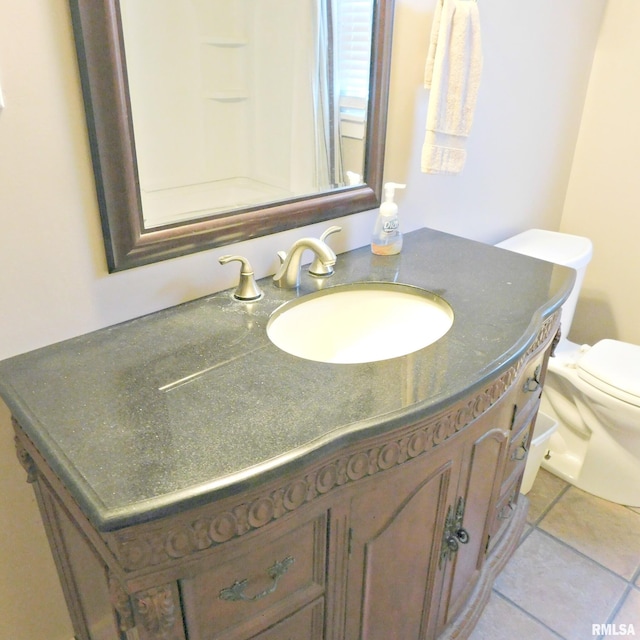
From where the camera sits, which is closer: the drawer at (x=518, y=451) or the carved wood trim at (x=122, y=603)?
the carved wood trim at (x=122, y=603)

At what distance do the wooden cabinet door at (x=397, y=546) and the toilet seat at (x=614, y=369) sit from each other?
893mm

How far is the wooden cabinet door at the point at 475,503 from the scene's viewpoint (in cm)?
106

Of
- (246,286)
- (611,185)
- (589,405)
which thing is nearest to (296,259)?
(246,286)

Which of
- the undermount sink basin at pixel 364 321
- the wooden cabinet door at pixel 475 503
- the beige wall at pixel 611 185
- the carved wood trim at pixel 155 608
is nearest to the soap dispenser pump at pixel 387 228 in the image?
the undermount sink basin at pixel 364 321

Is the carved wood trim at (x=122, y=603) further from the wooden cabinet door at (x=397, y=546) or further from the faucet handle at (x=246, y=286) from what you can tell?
the faucet handle at (x=246, y=286)

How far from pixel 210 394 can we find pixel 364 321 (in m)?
0.53

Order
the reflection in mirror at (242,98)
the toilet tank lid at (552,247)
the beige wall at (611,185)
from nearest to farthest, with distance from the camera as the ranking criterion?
the reflection in mirror at (242,98)
the toilet tank lid at (552,247)
the beige wall at (611,185)

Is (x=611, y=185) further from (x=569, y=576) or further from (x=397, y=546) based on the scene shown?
(x=397, y=546)

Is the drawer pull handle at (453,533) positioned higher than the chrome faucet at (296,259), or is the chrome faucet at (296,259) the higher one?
the chrome faucet at (296,259)

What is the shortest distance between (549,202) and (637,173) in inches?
12.3

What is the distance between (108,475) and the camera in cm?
67

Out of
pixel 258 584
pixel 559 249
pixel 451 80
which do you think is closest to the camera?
pixel 258 584

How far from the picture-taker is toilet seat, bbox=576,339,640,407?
64.2 inches

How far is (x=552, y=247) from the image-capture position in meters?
1.83
